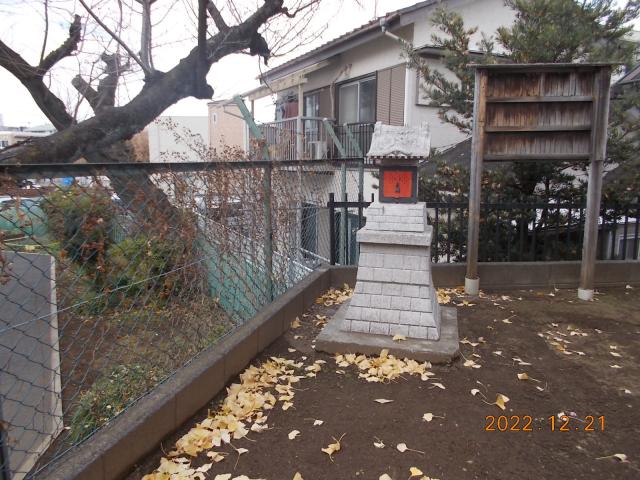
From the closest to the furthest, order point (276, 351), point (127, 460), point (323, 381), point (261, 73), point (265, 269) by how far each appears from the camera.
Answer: point (127, 460) → point (323, 381) → point (276, 351) → point (265, 269) → point (261, 73)

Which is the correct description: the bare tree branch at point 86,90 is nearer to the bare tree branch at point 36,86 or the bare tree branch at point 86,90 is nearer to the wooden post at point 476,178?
the bare tree branch at point 36,86

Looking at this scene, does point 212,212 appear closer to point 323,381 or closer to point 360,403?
point 323,381

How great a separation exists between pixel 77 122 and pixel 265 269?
5285 millimetres

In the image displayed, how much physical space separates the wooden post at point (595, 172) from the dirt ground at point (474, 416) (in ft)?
3.32

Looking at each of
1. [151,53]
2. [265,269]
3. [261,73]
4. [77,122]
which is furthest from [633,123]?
[77,122]

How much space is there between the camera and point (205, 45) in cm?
806

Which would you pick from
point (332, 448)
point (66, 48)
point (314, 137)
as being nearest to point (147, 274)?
point (332, 448)

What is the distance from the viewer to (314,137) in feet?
43.8

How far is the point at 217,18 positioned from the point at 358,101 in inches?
175

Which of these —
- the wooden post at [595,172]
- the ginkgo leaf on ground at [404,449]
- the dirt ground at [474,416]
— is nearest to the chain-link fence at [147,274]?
the dirt ground at [474,416]

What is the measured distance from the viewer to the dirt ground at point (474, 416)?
2344mm

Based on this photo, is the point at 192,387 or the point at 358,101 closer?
the point at 192,387

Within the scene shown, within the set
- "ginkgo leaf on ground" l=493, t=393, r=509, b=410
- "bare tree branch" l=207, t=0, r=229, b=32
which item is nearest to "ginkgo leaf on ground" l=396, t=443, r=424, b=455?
"ginkgo leaf on ground" l=493, t=393, r=509, b=410

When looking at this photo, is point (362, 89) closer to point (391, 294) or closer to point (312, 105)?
point (312, 105)
